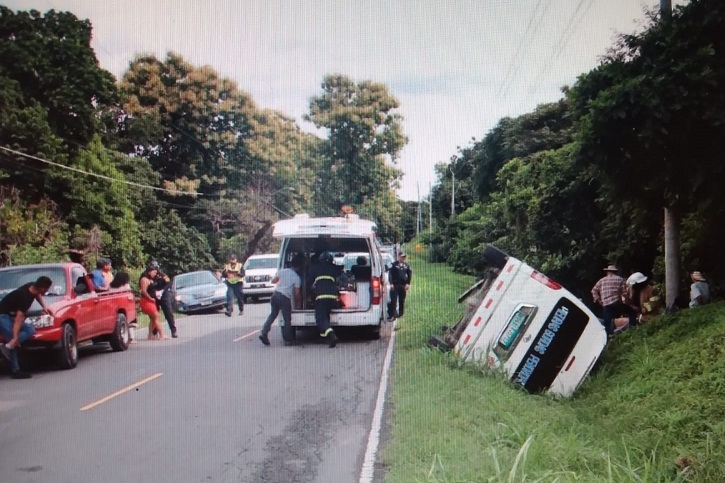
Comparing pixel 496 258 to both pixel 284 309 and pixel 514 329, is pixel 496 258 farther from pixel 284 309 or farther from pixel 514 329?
pixel 284 309

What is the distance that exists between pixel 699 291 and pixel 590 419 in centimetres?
354

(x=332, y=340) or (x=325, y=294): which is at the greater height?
(x=325, y=294)

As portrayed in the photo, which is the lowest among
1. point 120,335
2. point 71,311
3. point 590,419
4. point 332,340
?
point 590,419

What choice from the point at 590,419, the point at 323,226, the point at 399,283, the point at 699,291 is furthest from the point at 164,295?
the point at 699,291

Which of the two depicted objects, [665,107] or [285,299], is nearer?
[665,107]

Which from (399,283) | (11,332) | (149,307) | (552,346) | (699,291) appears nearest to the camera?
(552,346)

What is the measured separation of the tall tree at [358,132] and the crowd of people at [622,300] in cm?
471

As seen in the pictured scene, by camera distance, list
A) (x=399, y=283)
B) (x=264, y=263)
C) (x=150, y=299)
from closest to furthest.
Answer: (x=150, y=299), (x=264, y=263), (x=399, y=283)

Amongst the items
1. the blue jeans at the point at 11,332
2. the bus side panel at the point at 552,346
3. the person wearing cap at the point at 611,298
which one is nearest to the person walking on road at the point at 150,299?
the blue jeans at the point at 11,332

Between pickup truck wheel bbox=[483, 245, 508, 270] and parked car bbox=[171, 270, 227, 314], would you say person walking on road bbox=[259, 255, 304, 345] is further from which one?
pickup truck wheel bbox=[483, 245, 508, 270]

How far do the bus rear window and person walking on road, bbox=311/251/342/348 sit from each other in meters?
4.02

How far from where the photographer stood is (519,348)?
771 cm

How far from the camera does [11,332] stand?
7.89m

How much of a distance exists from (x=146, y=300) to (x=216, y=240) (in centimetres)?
479
